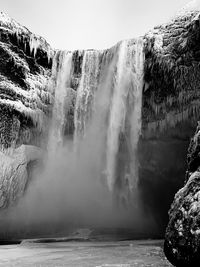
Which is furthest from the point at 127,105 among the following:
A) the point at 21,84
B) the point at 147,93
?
the point at 21,84

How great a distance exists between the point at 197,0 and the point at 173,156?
9.64m

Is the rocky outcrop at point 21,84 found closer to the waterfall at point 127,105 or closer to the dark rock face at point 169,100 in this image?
the waterfall at point 127,105

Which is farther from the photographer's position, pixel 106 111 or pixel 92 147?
pixel 92 147

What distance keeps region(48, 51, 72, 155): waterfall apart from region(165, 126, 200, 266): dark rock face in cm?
1486

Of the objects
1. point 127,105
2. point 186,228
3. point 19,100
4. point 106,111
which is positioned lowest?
point 186,228

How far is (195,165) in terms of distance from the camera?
32.0ft

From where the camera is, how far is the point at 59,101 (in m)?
22.9

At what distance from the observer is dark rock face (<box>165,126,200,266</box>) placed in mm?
7229

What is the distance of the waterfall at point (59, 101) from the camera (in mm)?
22719

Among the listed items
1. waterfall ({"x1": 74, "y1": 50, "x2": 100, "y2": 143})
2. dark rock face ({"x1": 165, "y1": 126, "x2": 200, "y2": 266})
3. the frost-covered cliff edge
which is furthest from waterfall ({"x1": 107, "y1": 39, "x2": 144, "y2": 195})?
dark rock face ({"x1": 165, "y1": 126, "x2": 200, "y2": 266})

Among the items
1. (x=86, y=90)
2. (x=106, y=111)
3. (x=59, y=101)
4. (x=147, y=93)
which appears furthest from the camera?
(x=59, y=101)

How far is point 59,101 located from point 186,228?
656 inches

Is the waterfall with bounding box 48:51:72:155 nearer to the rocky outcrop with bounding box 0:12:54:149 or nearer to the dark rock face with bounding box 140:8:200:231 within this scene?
the rocky outcrop with bounding box 0:12:54:149

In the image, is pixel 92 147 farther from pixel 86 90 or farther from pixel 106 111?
pixel 86 90
